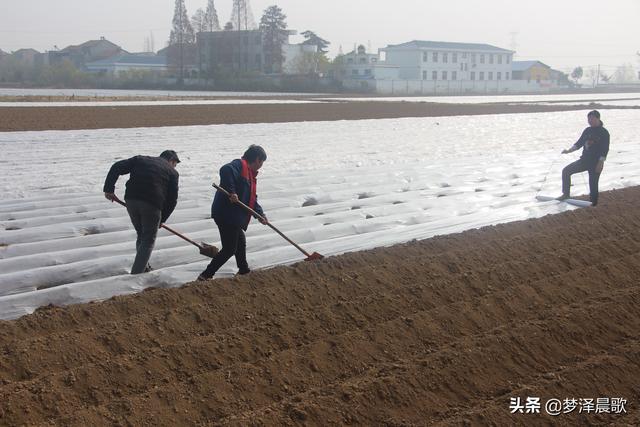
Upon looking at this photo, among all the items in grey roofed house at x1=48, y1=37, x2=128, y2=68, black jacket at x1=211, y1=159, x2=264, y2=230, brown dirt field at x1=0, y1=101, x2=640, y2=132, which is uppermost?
grey roofed house at x1=48, y1=37, x2=128, y2=68

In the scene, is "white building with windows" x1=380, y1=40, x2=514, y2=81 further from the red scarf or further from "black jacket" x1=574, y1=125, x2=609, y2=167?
the red scarf

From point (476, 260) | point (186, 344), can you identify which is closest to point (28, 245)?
point (186, 344)

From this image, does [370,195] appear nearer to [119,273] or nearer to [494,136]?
[119,273]

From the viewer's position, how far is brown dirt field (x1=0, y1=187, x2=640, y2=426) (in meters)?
4.12

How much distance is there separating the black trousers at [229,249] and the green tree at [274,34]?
75489 millimetres

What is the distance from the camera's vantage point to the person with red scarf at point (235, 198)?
227 inches

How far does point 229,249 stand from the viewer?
6.05 m

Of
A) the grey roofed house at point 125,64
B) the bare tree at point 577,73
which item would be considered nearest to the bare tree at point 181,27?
the grey roofed house at point 125,64

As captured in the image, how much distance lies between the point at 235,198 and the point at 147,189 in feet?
2.59

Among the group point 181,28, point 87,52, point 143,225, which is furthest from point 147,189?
point 87,52

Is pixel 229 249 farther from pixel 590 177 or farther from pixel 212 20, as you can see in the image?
pixel 212 20

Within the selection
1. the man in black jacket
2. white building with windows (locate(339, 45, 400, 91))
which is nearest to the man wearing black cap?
the man in black jacket

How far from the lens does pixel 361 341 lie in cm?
502

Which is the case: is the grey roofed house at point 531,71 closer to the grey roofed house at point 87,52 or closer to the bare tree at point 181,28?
the bare tree at point 181,28
